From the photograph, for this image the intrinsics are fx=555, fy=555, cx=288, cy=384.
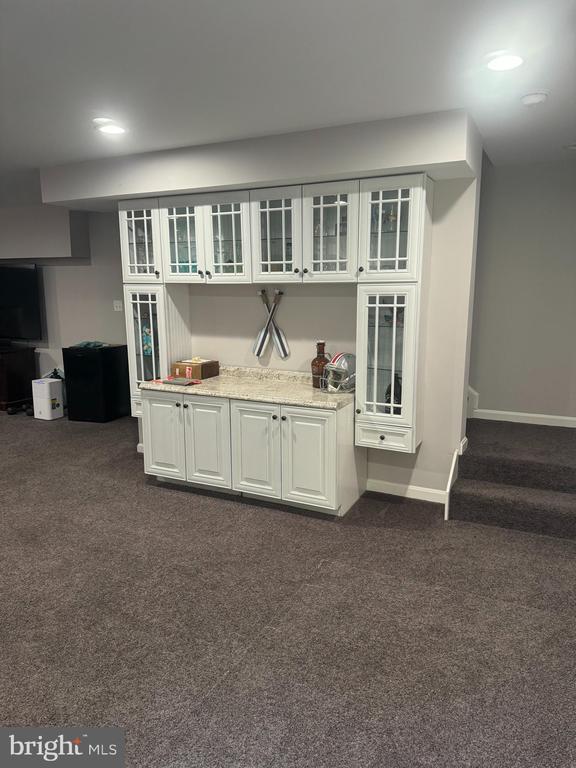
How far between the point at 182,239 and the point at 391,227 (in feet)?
5.18

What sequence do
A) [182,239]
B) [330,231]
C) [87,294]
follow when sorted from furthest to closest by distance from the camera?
[87,294] < [182,239] < [330,231]

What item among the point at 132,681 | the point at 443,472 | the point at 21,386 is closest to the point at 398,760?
the point at 132,681

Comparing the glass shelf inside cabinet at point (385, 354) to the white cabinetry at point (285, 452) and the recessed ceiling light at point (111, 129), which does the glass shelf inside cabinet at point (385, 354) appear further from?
the recessed ceiling light at point (111, 129)

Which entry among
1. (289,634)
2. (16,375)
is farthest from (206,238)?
(16,375)

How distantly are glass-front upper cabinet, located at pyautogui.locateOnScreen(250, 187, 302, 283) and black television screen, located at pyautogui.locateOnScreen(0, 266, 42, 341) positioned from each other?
393 centimetres

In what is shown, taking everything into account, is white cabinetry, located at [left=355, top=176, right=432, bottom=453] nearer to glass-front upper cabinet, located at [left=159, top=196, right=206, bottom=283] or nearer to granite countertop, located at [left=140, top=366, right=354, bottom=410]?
granite countertop, located at [left=140, top=366, right=354, bottom=410]

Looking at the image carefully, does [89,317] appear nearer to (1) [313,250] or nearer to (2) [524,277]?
(1) [313,250]

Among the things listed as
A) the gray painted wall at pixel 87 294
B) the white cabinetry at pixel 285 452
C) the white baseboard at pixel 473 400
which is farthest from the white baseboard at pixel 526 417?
the gray painted wall at pixel 87 294

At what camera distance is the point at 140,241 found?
168 inches

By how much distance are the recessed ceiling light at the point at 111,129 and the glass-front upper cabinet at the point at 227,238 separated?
2.44 ft

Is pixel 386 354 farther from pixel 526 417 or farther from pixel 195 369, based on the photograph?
pixel 526 417

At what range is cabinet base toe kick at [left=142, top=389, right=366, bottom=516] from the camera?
11.7ft

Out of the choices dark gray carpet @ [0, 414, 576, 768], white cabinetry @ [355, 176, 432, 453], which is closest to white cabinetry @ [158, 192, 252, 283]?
white cabinetry @ [355, 176, 432, 453]

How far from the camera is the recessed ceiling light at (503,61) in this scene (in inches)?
88.5
